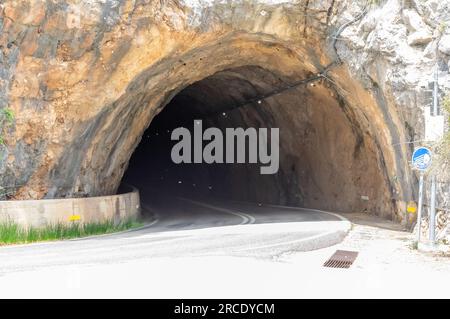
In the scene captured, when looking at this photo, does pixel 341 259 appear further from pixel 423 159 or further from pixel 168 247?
pixel 168 247

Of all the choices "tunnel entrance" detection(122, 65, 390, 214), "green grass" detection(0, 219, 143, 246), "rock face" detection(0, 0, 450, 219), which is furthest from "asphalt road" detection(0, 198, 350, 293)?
"tunnel entrance" detection(122, 65, 390, 214)

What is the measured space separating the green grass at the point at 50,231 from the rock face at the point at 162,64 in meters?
1.94

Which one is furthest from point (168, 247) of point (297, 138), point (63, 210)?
point (297, 138)

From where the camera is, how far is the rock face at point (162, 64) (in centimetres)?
1395

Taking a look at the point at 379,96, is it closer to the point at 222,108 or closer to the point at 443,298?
the point at 443,298

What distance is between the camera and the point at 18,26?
13711 millimetres

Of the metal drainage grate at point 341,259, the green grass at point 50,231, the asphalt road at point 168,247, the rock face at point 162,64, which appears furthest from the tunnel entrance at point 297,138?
the green grass at point 50,231

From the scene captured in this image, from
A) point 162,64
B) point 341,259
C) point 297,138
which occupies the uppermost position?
point 162,64

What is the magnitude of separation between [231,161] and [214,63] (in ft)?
40.1

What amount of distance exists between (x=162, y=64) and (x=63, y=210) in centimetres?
612

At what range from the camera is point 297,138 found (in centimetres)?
2464

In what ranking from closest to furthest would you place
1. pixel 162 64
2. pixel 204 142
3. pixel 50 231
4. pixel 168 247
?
pixel 168 247, pixel 50 231, pixel 162 64, pixel 204 142

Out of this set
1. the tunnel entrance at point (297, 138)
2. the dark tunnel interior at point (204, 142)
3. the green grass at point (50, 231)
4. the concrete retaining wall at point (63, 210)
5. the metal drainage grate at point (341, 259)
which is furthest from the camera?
the dark tunnel interior at point (204, 142)

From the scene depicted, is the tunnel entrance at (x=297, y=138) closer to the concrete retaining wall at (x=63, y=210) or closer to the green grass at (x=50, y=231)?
the concrete retaining wall at (x=63, y=210)
